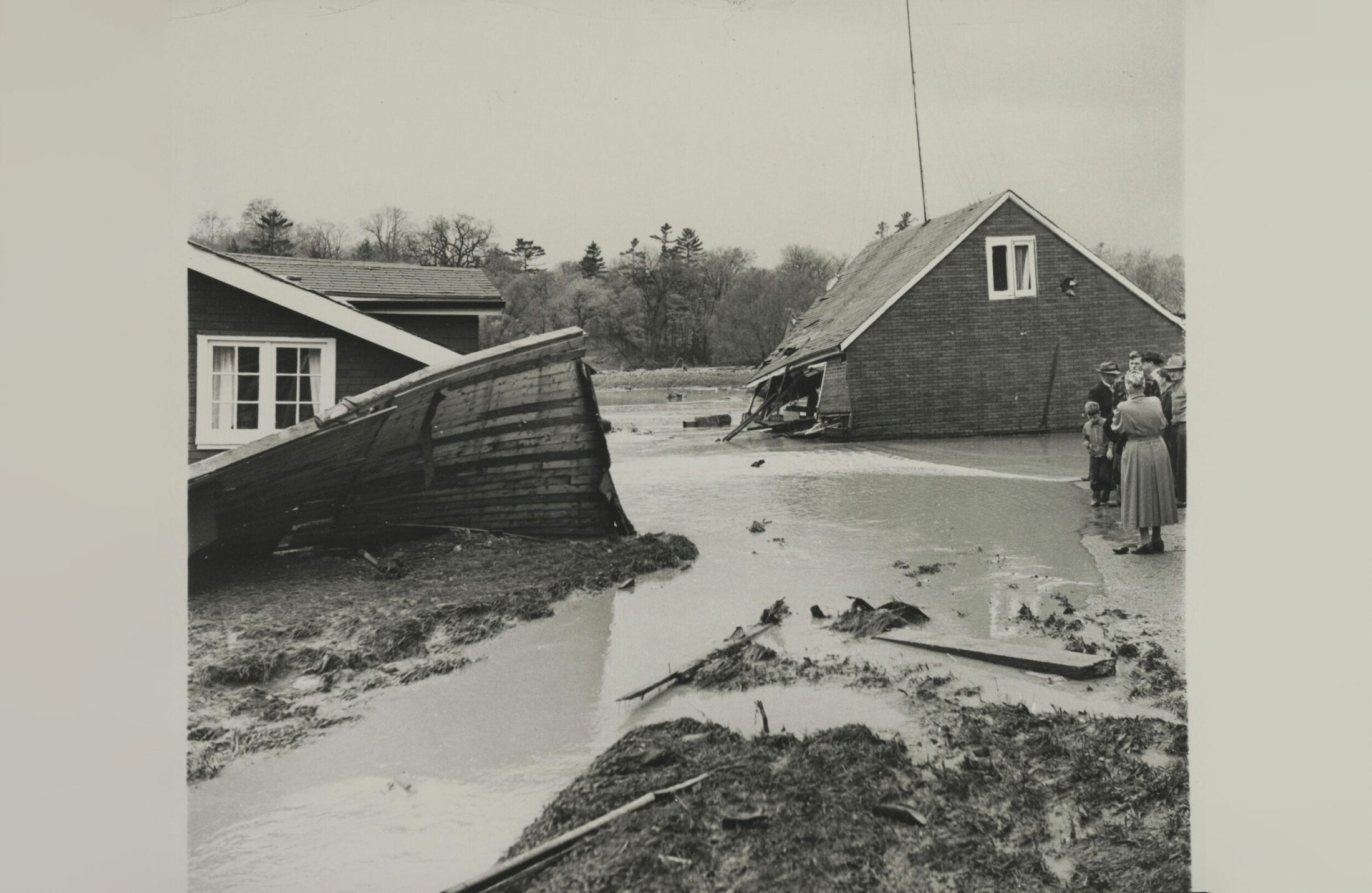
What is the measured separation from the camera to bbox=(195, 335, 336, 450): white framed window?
2.63 meters

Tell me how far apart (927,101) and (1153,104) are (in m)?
0.61

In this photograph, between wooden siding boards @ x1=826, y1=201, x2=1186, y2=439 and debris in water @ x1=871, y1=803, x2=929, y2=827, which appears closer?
debris in water @ x1=871, y1=803, x2=929, y2=827

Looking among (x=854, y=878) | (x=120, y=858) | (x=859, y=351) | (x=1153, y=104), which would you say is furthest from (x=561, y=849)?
(x=1153, y=104)

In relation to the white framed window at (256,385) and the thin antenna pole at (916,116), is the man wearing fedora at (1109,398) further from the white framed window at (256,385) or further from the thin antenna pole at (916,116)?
the white framed window at (256,385)

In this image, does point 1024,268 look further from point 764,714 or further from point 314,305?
point 314,305

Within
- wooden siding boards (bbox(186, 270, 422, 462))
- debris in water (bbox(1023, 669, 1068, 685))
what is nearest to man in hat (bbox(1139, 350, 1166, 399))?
debris in water (bbox(1023, 669, 1068, 685))

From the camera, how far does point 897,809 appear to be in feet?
7.29

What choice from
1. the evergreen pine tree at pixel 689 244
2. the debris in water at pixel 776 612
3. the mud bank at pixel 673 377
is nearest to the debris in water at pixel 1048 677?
the debris in water at pixel 776 612

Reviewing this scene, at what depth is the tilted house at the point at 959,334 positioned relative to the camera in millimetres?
2811

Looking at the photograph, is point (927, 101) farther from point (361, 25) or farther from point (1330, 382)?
point (361, 25)

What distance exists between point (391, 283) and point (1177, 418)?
227 centimetres

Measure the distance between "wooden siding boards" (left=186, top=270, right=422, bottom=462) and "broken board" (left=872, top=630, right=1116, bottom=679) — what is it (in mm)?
1566

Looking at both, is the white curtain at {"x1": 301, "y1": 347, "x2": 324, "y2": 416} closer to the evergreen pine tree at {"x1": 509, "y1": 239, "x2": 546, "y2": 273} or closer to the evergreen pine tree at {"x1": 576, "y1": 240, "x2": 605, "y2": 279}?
the evergreen pine tree at {"x1": 509, "y1": 239, "x2": 546, "y2": 273}

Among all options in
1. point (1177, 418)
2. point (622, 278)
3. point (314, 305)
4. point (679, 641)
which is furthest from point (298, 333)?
point (1177, 418)
